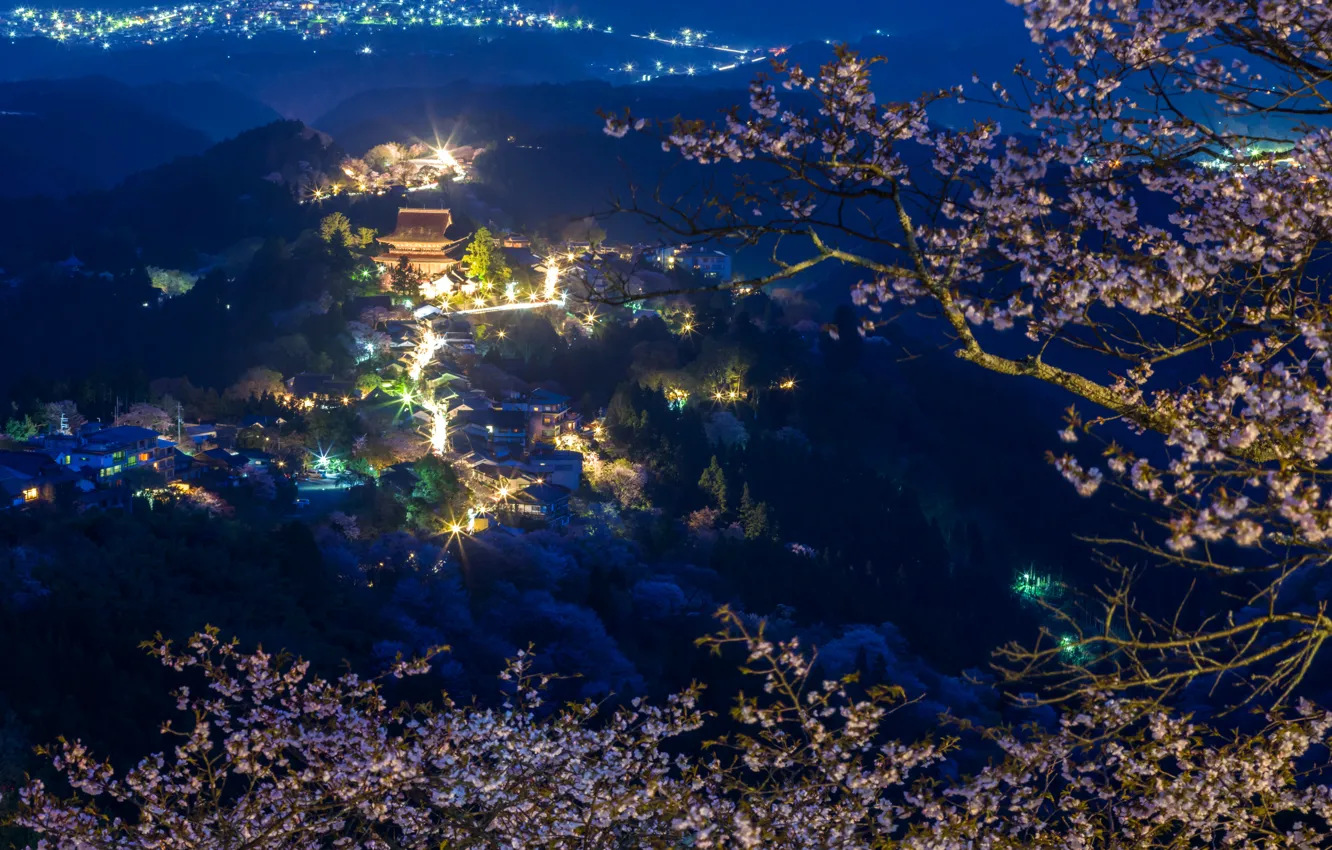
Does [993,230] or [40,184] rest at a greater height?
[993,230]

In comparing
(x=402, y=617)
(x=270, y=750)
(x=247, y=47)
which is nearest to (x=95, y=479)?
(x=402, y=617)

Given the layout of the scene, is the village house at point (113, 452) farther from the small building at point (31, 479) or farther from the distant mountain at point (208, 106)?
the distant mountain at point (208, 106)

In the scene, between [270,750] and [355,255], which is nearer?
[270,750]

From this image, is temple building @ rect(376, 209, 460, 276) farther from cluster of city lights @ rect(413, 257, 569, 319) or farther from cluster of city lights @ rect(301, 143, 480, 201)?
cluster of city lights @ rect(301, 143, 480, 201)

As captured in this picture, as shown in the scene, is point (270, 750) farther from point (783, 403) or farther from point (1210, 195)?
point (783, 403)

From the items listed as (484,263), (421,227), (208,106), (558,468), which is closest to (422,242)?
(421,227)

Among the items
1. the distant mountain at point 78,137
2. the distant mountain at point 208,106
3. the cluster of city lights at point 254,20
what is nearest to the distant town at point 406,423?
the distant mountain at point 78,137

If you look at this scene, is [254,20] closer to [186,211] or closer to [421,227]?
[186,211]
